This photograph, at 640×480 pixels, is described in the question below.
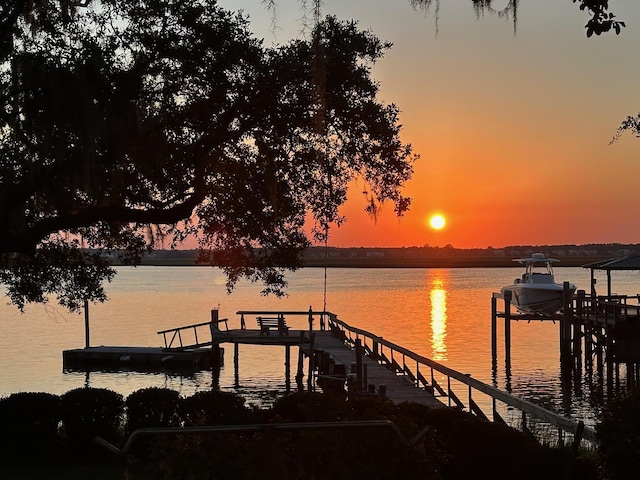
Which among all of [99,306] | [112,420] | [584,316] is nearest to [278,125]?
[112,420]

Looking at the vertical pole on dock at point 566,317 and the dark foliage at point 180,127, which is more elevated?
the dark foliage at point 180,127

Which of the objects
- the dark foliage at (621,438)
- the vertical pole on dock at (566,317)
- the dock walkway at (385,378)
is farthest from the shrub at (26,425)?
the vertical pole on dock at (566,317)

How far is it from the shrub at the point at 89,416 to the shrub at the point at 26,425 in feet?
1.00

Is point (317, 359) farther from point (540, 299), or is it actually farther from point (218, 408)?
point (218, 408)

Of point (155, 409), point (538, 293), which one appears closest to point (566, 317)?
point (538, 293)

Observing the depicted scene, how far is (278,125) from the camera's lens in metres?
15.9

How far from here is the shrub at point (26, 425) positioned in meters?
16.0

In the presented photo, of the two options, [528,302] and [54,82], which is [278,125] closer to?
[54,82]

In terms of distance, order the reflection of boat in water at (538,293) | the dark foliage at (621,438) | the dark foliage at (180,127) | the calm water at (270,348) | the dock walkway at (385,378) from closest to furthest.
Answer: the dark foliage at (621,438), the dark foliage at (180,127), the dock walkway at (385,378), the calm water at (270,348), the reflection of boat in water at (538,293)

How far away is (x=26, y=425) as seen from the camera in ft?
52.4

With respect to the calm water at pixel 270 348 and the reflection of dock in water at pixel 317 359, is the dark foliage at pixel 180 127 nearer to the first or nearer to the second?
the calm water at pixel 270 348

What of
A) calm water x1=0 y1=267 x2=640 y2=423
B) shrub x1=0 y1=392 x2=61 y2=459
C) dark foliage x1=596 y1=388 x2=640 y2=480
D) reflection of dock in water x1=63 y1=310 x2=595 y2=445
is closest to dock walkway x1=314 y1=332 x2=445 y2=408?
reflection of dock in water x1=63 y1=310 x2=595 y2=445

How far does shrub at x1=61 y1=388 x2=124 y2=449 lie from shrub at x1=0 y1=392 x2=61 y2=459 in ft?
1.00

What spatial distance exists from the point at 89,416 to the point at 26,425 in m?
1.08
